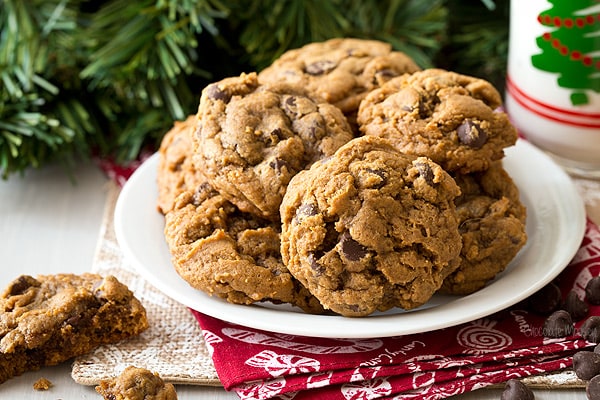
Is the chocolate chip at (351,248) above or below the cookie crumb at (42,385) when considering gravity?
above

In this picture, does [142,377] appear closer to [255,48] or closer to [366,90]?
[366,90]

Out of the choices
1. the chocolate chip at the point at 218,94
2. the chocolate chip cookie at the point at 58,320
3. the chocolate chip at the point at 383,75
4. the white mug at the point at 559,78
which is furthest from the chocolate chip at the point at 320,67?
the chocolate chip cookie at the point at 58,320

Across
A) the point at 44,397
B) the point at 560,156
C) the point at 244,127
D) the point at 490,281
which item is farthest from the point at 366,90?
the point at 44,397

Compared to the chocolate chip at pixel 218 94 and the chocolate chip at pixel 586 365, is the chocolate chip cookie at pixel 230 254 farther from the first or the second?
the chocolate chip at pixel 586 365

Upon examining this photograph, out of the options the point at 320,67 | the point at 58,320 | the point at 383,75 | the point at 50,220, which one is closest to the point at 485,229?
the point at 383,75

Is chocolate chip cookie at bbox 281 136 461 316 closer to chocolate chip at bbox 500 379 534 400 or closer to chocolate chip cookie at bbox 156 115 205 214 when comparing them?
chocolate chip at bbox 500 379 534 400
